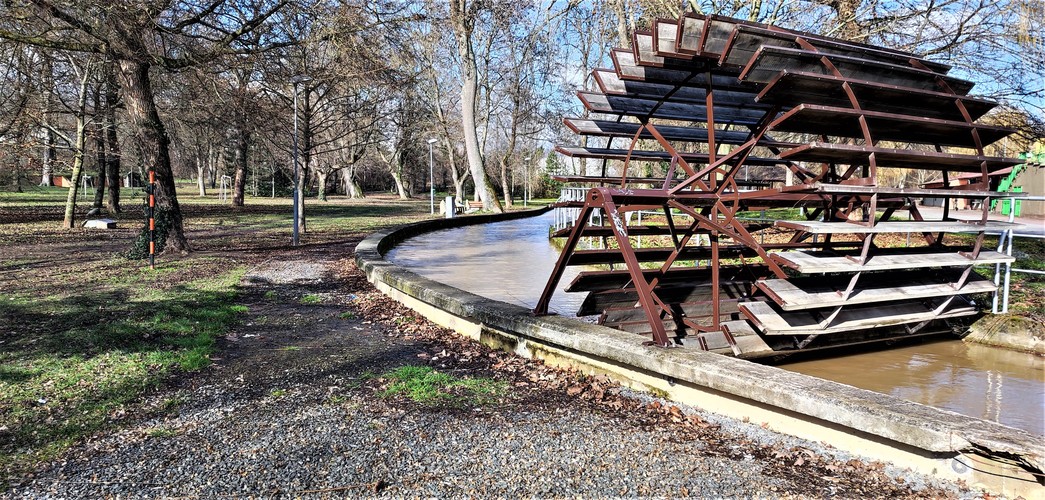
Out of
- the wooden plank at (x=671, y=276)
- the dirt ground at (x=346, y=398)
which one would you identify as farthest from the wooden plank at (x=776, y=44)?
the dirt ground at (x=346, y=398)

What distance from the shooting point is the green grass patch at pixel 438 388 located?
4.11 m

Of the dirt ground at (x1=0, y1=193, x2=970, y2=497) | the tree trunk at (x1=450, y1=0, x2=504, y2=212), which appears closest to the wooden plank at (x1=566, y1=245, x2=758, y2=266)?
the dirt ground at (x1=0, y1=193, x2=970, y2=497)

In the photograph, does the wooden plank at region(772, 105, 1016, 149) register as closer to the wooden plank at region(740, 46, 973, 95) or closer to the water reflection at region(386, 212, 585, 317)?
the wooden plank at region(740, 46, 973, 95)

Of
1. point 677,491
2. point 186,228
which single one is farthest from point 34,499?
point 186,228

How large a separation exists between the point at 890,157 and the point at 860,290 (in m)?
1.28

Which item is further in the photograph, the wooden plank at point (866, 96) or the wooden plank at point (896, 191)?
the wooden plank at point (866, 96)

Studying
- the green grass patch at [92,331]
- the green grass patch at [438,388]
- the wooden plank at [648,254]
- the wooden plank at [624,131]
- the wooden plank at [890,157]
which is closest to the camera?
the green grass patch at [92,331]

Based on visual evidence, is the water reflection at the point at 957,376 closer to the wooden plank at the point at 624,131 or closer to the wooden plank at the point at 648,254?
the wooden plank at the point at 648,254

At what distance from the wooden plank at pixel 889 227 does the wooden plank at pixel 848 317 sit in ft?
2.72

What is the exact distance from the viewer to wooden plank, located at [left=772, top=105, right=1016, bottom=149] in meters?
5.39

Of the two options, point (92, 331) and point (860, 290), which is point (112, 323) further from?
point (860, 290)

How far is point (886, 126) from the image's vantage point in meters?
6.06

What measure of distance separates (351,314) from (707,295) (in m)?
3.82

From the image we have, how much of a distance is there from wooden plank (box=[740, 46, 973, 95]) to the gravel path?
305 cm
